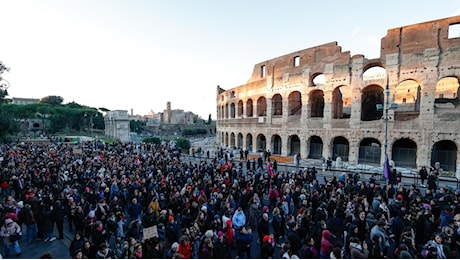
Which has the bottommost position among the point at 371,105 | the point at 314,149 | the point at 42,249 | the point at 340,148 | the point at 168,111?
the point at 42,249

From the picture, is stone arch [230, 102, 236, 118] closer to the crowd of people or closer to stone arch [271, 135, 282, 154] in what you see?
stone arch [271, 135, 282, 154]

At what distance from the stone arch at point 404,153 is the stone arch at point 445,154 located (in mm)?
1373

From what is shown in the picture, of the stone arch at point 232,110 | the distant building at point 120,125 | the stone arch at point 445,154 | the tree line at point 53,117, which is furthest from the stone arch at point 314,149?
the tree line at point 53,117

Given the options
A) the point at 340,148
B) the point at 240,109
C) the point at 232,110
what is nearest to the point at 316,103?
the point at 340,148

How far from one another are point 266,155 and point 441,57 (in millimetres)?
16952

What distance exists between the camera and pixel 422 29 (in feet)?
68.0

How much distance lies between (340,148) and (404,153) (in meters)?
5.58

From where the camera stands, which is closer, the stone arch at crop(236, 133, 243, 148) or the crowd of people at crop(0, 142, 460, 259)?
the crowd of people at crop(0, 142, 460, 259)

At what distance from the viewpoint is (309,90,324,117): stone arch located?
1099 inches

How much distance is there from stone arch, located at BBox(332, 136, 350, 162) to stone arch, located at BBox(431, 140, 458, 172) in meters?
6.94

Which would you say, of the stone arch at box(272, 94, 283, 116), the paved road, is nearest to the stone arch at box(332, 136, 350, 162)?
the stone arch at box(272, 94, 283, 116)

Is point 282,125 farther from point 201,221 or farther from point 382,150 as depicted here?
point 201,221

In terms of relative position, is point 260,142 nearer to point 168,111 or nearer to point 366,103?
point 366,103

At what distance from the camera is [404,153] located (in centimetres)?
2212
